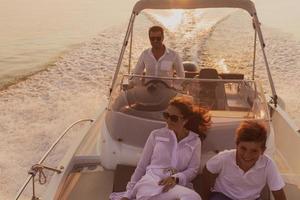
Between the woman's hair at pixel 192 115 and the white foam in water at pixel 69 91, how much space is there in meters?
3.51

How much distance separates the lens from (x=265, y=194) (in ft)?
10.5

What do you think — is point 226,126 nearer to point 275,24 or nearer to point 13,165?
point 13,165

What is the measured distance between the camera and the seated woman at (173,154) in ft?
9.70

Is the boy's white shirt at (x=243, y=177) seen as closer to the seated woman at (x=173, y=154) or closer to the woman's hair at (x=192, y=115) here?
the seated woman at (x=173, y=154)

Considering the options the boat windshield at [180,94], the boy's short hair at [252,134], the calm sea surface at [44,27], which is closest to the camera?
the boy's short hair at [252,134]

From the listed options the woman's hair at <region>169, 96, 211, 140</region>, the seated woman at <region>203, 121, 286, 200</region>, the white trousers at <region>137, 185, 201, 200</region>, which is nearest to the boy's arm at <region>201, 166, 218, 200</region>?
the seated woman at <region>203, 121, 286, 200</region>

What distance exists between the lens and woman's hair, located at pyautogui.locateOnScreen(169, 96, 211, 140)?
300 centimetres

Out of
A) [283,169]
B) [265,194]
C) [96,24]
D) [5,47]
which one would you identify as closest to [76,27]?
[96,24]

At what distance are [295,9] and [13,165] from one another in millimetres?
17118

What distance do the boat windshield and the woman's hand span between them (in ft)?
3.09

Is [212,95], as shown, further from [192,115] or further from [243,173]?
[243,173]

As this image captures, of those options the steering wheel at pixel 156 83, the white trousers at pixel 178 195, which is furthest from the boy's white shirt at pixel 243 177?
the steering wheel at pixel 156 83

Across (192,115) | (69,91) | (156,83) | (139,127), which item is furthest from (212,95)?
(69,91)

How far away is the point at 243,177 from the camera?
9.32 feet
